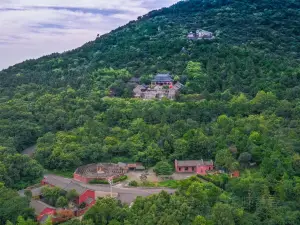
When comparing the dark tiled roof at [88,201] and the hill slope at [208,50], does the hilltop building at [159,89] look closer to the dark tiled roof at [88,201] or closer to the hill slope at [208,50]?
the hill slope at [208,50]

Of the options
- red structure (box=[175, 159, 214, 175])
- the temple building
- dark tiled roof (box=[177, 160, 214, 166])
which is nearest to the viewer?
red structure (box=[175, 159, 214, 175])

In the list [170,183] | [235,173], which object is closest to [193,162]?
[170,183]

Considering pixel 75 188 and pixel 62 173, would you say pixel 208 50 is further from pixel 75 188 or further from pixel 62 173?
pixel 75 188

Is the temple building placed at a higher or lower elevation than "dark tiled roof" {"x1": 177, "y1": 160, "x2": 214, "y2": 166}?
higher

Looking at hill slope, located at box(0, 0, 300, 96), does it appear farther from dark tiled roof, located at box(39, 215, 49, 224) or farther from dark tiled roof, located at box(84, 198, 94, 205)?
dark tiled roof, located at box(39, 215, 49, 224)

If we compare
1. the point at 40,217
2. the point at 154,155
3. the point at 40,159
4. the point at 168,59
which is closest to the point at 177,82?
the point at 168,59

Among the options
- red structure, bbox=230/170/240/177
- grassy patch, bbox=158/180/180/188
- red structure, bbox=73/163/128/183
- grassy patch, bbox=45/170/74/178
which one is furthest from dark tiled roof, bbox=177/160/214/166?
grassy patch, bbox=45/170/74/178

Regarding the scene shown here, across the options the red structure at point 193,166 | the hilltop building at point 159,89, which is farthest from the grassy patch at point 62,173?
the hilltop building at point 159,89
